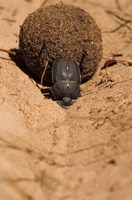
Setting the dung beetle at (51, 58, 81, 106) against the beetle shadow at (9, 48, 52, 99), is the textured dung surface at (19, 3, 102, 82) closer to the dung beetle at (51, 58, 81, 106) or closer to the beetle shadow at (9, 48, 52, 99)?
the dung beetle at (51, 58, 81, 106)

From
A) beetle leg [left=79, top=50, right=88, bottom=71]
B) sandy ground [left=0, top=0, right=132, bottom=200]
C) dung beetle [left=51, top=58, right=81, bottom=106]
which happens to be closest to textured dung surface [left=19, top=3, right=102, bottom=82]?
beetle leg [left=79, top=50, right=88, bottom=71]

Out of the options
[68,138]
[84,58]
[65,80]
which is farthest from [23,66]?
[68,138]

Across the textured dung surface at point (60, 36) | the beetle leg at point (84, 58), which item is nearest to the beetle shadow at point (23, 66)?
the textured dung surface at point (60, 36)

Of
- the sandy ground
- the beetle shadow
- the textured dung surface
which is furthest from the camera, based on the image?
the beetle shadow

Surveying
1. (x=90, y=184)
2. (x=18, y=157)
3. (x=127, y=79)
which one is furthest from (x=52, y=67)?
(x=90, y=184)

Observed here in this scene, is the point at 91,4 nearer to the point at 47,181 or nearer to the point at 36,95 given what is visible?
the point at 36,95

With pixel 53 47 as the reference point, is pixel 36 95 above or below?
below
